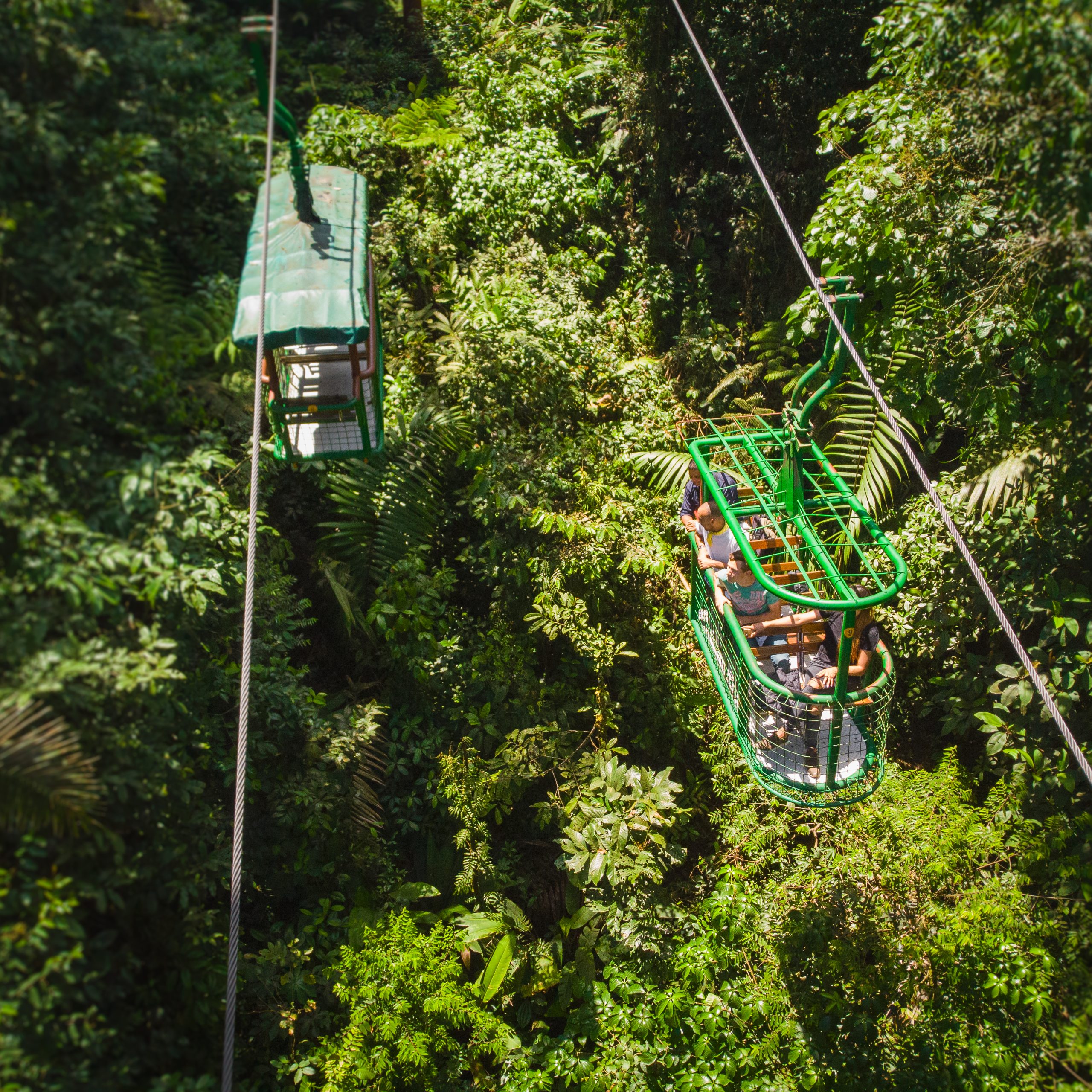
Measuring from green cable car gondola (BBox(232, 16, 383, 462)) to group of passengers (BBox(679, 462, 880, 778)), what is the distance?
2331 mm

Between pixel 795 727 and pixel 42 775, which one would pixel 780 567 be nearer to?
pixel 795 727

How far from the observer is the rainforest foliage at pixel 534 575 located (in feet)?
11.6

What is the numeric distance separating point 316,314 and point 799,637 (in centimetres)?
352

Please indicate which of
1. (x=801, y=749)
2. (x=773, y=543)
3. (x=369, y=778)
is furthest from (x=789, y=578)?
(x=369, y=778)

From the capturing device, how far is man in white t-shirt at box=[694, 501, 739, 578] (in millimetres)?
5379

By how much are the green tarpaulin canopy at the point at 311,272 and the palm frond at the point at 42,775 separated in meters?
2.53

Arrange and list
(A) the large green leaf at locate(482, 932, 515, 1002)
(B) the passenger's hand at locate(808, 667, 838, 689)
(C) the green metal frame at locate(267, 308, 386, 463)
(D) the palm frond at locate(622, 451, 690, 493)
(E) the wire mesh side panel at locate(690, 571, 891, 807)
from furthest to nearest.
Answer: (D) the palm frond at locate(622, 451, 690, 493) → (C) the green metal frame at locate(267, 308, 386, 463) → (A) the large green leaf at locate(482, 932, 515, 1002) → (B) the passenger's hand at locate(808, 667, 838, 689) → (E) the wire mesh side panel at locate(690, 571, 891, 807)

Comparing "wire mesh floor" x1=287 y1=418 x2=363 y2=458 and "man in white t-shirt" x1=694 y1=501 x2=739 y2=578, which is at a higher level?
"wire mesh floor" x1=287 y1=418 x2=363 y2=458

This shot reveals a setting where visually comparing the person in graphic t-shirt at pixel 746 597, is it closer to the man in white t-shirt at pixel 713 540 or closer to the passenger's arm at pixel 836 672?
the man in white t-shirt at pixel 713 540

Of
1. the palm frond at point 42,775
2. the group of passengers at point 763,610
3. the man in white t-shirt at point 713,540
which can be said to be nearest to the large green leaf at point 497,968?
the group of passengers at point 763,610

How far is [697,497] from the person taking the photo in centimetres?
570

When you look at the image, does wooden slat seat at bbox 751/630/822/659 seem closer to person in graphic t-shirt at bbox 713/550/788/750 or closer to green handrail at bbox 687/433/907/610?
person in graphic t-shirt at bbox 713/550/788/750

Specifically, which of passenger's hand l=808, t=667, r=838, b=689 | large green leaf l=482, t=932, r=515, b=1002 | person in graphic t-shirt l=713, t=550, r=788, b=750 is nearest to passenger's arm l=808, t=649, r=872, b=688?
passenger's hand l=808, t=667, r=838, b=689

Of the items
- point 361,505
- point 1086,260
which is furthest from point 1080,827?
point 361,505
